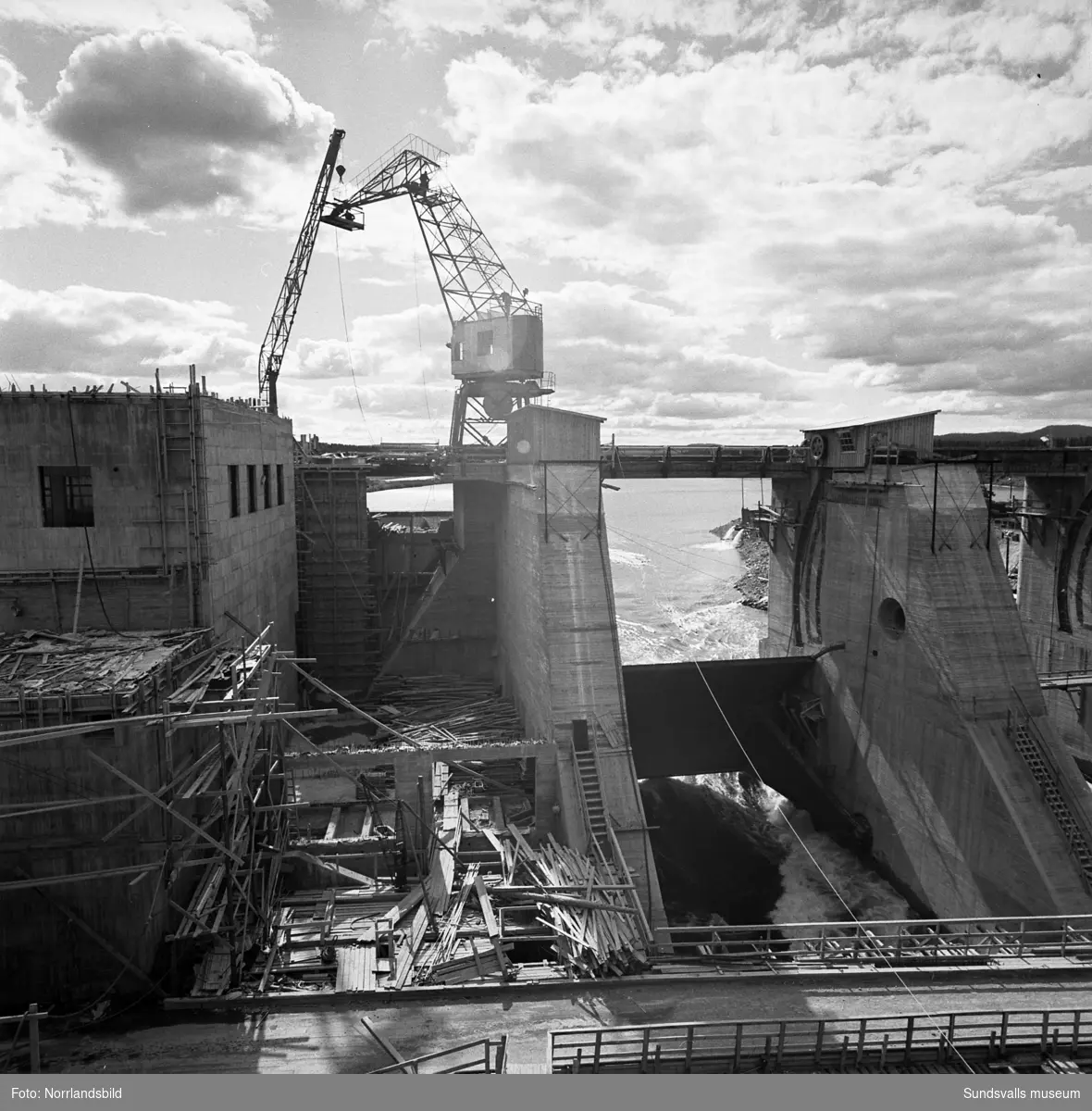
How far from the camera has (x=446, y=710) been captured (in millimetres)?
31109

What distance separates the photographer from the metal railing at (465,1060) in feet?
40.0

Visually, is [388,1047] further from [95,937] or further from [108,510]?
[108,510]

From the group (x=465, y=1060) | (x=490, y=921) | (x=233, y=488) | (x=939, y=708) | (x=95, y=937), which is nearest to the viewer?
(x=465, y=1060)

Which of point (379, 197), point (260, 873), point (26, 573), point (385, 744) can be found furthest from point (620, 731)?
point (379, 197)

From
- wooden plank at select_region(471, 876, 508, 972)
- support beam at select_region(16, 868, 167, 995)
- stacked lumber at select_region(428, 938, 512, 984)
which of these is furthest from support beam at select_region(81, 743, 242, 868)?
wooden plank at select_region(471, 876, 508, 972)

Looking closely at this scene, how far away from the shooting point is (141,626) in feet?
65.2

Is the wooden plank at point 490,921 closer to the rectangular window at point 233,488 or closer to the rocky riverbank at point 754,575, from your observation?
the rectangular window at point 233,488

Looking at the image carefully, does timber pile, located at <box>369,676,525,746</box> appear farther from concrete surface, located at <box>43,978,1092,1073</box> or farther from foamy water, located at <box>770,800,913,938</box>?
foamy water, located at <box>770,800,913,938</box>

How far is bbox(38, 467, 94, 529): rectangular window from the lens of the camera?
63.5 feet

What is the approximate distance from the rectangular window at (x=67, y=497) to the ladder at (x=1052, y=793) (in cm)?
2688

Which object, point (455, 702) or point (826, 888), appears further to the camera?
point (455, 702)

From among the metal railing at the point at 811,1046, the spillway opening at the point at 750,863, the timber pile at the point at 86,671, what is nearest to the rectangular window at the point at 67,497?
the timber pile at the point at 86,671

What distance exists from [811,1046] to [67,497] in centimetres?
1969

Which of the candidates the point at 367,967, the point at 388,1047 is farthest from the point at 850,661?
the point at 388,1047
